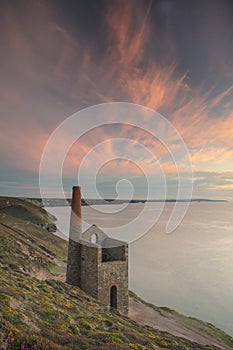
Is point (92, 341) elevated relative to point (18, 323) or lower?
lower

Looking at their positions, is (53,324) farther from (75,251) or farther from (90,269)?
(75,251)

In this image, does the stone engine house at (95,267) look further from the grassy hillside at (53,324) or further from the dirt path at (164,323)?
the dirt path at (164,323)

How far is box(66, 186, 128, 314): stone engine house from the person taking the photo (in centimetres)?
1858

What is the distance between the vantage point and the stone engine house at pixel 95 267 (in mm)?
18578

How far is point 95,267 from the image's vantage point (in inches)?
729

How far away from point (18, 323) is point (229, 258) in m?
52.1

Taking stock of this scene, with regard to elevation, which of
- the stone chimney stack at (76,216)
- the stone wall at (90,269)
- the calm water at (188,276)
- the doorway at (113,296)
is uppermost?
the stone chimney stack at (76,216)

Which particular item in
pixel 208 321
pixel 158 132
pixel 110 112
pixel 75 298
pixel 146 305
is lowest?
pixel 208 321

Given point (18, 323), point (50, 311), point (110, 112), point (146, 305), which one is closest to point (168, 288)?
point (146, 305)

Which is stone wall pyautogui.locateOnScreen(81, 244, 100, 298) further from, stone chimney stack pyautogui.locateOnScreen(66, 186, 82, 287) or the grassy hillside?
the grassy hillside

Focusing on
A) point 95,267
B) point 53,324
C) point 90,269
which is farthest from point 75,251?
point 53,324

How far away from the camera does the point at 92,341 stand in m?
8.41

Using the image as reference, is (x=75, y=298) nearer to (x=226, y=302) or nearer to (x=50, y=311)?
(x=50, y=311)

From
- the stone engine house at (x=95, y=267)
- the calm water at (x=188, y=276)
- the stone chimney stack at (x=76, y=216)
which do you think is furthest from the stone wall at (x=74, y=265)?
the calm water at (x=188, y=276)
